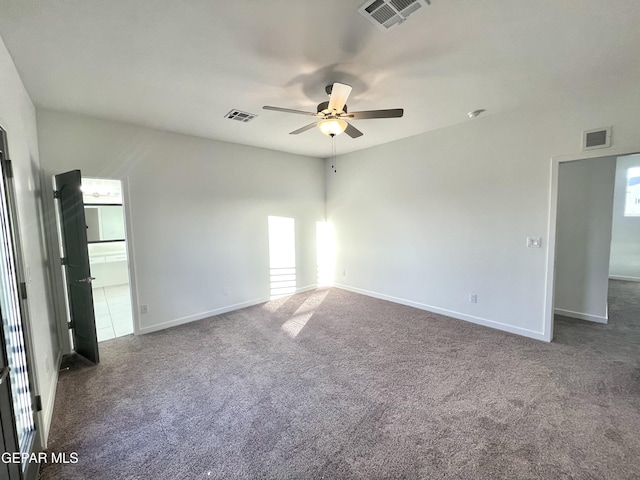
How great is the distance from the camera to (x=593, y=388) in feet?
8.16

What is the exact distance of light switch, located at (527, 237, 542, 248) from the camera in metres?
3.40

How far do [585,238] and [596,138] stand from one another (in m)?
1.78

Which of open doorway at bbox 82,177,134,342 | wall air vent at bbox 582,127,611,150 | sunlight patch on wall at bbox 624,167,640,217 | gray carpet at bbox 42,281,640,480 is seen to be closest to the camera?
gray carpet at bbox 42,281,640,480

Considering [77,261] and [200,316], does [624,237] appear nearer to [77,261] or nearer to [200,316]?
[200,316]

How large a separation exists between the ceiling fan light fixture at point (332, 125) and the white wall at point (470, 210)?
142 cm

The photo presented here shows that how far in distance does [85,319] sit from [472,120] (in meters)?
5.32

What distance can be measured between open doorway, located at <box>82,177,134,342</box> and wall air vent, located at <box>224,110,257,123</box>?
130 inches

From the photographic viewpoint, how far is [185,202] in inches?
161

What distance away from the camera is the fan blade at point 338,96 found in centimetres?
223

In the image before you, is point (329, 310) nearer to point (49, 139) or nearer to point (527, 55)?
point (527, 55)

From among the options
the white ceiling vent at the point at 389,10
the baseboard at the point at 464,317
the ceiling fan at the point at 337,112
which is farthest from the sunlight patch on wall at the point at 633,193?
the white ceiling vent at the point at 389,10

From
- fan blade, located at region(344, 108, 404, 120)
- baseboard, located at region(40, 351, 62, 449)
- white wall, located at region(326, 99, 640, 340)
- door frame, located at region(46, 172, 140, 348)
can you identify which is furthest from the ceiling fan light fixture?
baseboard, located at region(40, 351, 62, 449)

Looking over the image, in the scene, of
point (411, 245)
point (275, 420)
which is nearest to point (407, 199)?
point (411, 245)

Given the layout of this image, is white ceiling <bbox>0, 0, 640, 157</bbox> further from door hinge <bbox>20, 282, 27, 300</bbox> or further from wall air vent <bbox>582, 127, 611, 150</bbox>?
door hinge <bbox>20, 282, 27, 300</bbox>
